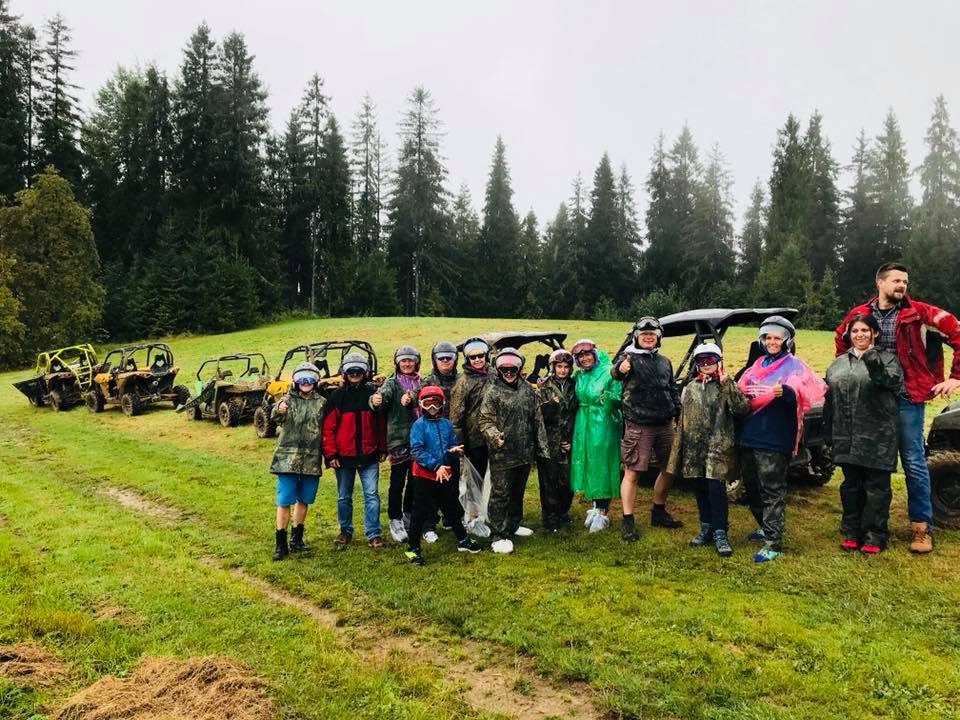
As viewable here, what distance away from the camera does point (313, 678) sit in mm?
3479

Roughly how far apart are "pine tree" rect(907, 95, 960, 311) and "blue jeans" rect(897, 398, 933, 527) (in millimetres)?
40565

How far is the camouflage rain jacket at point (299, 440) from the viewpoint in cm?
555

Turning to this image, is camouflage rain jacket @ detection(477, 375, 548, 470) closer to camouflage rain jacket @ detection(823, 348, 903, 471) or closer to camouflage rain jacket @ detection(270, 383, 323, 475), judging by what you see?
camouflage rain jacket @ detection(270, 383, 323, 475)

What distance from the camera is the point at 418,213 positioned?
5197cm

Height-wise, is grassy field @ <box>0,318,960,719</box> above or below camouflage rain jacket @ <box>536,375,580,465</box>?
below

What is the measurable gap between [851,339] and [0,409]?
21.0m

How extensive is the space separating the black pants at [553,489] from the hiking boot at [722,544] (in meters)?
1.50

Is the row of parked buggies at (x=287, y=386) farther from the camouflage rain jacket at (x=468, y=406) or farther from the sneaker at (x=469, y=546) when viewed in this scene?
the sneaker at (x=469, y=546)

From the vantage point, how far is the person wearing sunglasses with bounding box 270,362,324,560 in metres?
5.56

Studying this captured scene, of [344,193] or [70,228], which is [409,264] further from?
[70,228]

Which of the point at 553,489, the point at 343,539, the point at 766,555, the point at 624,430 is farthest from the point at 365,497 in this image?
the point at 766,555

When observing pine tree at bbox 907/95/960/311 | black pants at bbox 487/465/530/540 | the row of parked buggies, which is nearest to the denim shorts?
black pants at bbox 487/465/530/540

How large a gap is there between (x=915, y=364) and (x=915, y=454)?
2.36ft

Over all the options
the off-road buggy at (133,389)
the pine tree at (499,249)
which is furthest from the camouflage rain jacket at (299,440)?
the pine tree at (499,249)
